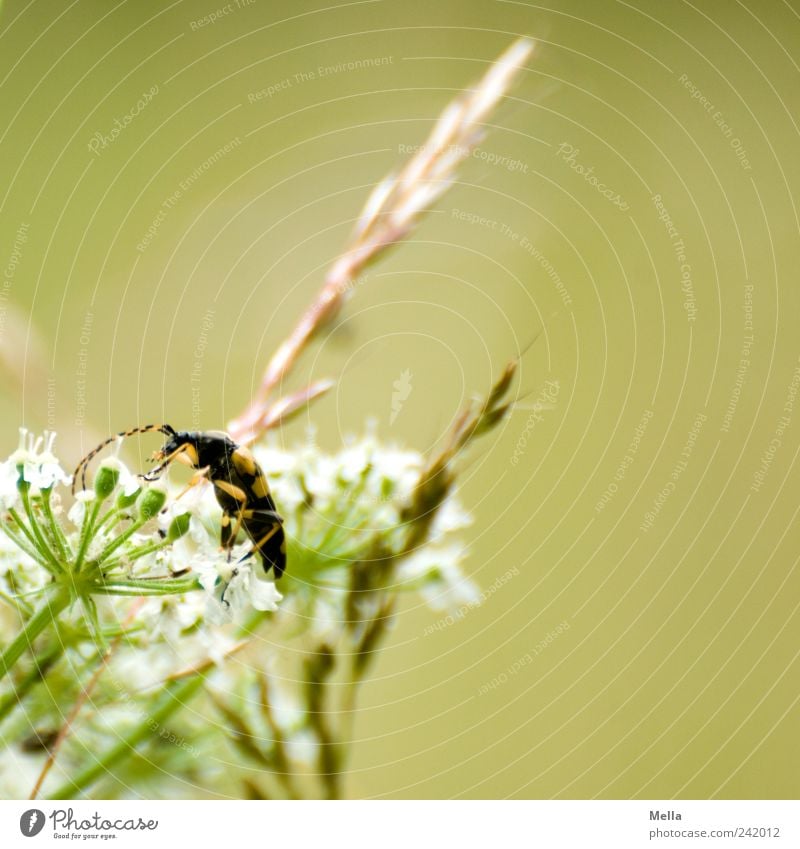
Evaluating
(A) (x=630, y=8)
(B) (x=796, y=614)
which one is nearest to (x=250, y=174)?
(A) (x=630, y=8)

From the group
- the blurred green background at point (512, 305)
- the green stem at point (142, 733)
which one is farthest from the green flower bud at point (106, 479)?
the blurred green background at point (512, 305)

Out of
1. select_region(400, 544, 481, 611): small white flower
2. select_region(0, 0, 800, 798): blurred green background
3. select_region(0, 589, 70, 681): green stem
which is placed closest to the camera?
select_region(0, 589, 70, 681): green stem

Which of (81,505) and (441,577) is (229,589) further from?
(441,577)

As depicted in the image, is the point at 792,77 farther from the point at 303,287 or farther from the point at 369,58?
the point at 303,287

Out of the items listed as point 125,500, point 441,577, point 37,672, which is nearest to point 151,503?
point 125,500

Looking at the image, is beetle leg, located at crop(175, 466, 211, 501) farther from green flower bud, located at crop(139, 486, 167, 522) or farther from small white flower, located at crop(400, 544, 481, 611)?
small white flower, located at crop(400, 544, 481, 611)
